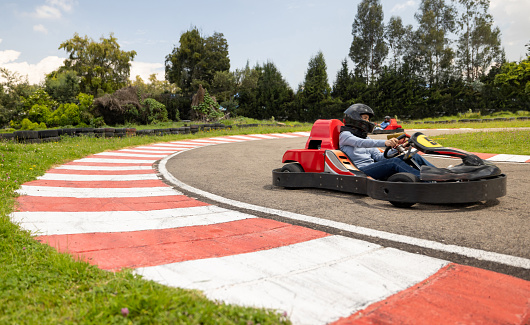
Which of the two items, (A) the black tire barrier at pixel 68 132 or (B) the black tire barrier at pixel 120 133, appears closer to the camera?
(A) the black tire barrier at pixel 68 132

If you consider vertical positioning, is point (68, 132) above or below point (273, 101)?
below

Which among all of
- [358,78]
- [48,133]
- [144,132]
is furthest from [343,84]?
[48,133]

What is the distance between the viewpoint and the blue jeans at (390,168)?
436 centimetres

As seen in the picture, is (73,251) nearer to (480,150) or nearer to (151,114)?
(480,150)

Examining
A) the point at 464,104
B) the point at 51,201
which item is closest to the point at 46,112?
the point at 51,201

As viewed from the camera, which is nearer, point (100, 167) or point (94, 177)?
point (94, 177)

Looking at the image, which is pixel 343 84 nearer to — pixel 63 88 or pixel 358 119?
pixel 63 88

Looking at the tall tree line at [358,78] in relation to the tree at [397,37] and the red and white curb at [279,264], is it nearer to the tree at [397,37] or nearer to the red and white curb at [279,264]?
the tree at [397,37]

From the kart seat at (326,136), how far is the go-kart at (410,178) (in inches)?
0.6

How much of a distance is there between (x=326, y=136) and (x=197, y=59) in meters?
35.9

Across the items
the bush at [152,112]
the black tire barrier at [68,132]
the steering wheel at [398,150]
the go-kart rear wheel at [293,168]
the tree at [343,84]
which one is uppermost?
the tree at [343,84]

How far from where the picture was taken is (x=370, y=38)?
4241 centimetres

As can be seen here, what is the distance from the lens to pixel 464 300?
6.69ft

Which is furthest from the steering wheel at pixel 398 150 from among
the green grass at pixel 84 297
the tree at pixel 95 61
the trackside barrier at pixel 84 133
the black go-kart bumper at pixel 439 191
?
the tree at pixel 95 61
